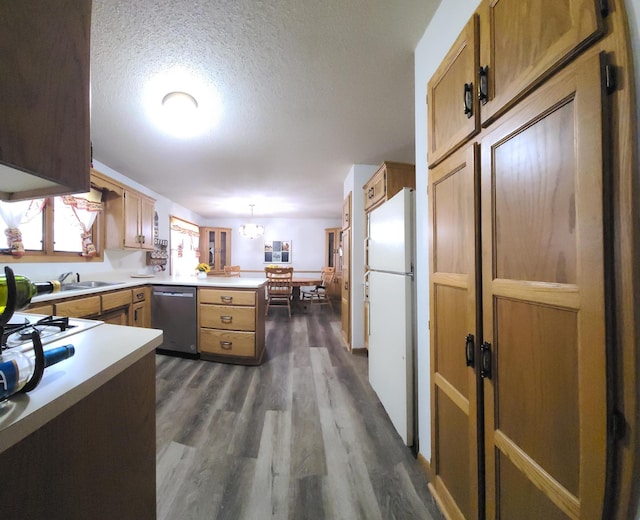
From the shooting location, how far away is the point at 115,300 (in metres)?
2.22

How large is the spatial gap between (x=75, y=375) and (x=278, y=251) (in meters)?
5.88

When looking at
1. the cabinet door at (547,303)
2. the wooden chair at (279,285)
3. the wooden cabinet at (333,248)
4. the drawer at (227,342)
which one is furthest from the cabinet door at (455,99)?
the wooden cabinet at (333,248)

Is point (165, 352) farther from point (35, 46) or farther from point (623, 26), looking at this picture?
point (623, 26)

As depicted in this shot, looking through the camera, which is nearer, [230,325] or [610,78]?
[610,78]

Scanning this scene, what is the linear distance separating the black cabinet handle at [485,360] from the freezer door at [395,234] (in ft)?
2.00

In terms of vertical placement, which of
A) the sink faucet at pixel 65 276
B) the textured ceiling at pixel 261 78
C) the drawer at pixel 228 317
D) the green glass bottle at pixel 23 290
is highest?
the textured ceiling at pixel 261 78

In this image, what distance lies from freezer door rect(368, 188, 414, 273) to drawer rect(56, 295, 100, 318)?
243cm

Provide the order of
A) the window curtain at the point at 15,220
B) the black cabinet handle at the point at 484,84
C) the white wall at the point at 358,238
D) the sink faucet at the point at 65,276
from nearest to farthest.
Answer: the black cabinet handle at the point at 484,84 → the window curtain at the point at 15,220 → the sink faucet at the point at 65,276 → the white wall at the point at 358,238

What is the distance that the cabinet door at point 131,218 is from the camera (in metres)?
2.85

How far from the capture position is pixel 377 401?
177 centimetres

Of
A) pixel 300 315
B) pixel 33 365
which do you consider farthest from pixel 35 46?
pixel 300 315

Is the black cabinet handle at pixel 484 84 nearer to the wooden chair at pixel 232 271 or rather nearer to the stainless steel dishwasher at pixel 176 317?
the stainless steel dishwasher at pixel 176 317

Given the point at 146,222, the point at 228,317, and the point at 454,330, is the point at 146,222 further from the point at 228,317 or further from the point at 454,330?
the point at 454,330

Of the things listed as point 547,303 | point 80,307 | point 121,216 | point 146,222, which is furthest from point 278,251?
point 547,303
